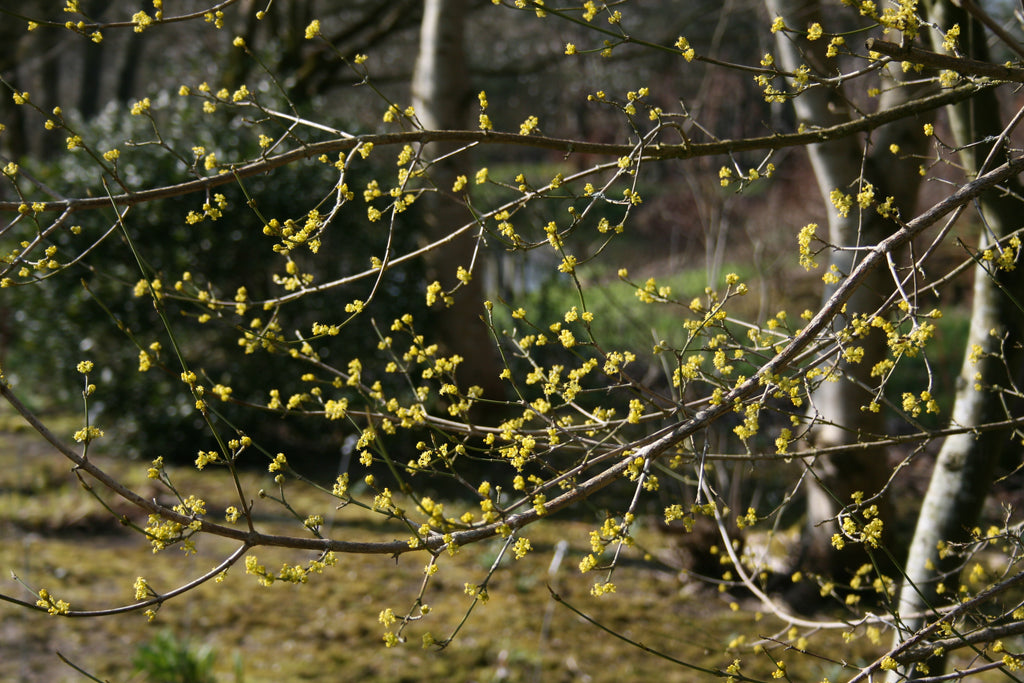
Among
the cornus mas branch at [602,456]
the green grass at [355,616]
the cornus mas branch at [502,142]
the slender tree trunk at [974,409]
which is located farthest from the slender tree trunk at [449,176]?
the cornus mas branch at [602,456]

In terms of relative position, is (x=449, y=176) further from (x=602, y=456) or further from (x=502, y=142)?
(x=602, y=456)

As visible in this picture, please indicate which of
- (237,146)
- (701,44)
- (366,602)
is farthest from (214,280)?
(701,44)

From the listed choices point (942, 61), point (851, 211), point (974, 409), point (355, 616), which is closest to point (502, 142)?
point (942, 61)

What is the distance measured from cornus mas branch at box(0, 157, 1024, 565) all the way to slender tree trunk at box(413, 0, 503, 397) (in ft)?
15.7

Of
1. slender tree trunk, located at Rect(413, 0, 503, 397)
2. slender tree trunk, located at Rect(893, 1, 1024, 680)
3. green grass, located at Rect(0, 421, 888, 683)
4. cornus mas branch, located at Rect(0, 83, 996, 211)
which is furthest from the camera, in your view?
slender tree trunk, located at Rect(413, 0, 503, 397)

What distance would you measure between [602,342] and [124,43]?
1057cm

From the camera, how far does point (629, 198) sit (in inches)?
74.5

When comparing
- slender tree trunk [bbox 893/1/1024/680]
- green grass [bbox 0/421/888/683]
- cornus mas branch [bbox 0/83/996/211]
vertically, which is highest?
cornus mas branch [bbox 0/83/996/211]

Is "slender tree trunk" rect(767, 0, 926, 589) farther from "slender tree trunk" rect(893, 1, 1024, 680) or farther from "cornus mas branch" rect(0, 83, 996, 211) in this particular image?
"cornus mas branch" rect(0, 83, 996, 211)

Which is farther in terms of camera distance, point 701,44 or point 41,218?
point 701,44

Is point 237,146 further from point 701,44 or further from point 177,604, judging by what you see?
point 701,44

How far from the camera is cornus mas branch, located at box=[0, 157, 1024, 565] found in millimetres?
1495

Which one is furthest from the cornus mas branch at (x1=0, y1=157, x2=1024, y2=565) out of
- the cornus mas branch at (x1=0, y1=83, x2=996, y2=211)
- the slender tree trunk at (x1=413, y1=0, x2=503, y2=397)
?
the slender tree trunk at (x1=413, y1=0, x2=503, y2=397)

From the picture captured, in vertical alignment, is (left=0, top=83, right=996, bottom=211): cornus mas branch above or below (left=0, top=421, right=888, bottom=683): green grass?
above
